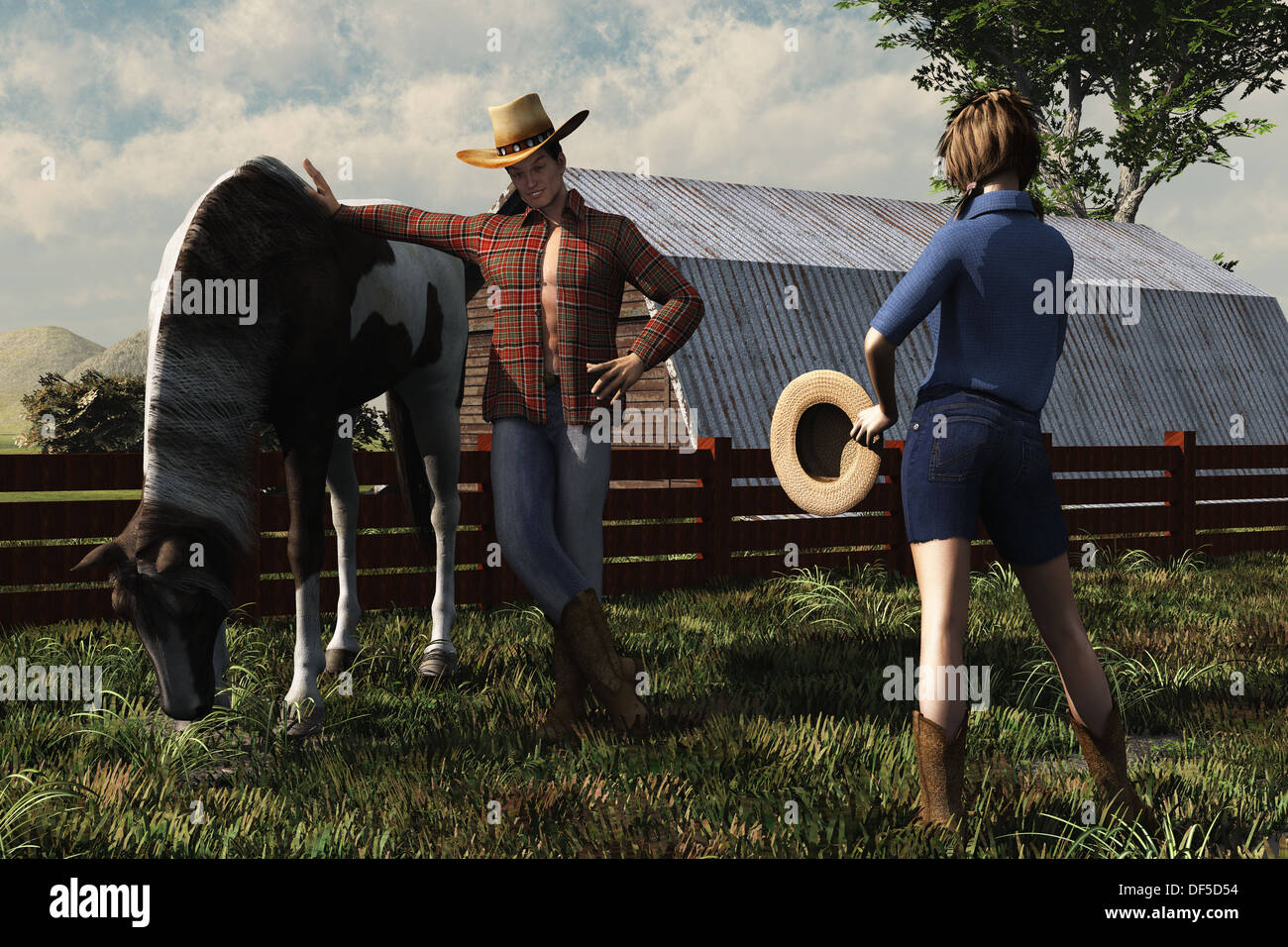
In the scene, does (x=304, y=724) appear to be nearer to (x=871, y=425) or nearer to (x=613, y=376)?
(x=613, y=376)

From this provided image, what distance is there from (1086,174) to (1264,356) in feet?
38.9

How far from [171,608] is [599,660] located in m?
1.50

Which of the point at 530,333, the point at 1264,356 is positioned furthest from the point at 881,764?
the point at 1264,356

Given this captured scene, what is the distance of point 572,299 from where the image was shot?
4.29 metres

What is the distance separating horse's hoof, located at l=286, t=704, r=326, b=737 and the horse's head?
55 centimetres

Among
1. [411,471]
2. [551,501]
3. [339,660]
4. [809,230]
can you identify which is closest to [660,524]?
[411,471]

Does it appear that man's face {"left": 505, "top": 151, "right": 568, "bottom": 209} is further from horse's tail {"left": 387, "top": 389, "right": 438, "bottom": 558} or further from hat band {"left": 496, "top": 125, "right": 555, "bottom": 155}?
horse's tail {"left": 387, "top": 389, "right": 438, "bottom": 558}

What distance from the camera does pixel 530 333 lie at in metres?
4.32

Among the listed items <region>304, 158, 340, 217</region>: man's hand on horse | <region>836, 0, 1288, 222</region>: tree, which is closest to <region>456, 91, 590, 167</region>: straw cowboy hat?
<region>304, 158, 340, 217</region>: man's hand on horse

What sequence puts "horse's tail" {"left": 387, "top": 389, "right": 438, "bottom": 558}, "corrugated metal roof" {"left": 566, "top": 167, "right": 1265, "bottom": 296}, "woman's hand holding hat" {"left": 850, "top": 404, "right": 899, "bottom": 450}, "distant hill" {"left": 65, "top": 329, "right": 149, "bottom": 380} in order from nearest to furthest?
"woman's hand holding hat" {"left": 850, "top": 404, "right": 899, "bottom": 450}
"horse's tail" {"left": 387, "top": 389, "right": 438, "bottom": 558}
"corrugated metal roof" {"left": 566, "top": 167, "right": 1265, "bottom": 296}
"distant hill" {"left": 65, "top": 329, "right": 149, "bottom": 380}

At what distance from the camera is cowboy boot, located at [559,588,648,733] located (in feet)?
13.8

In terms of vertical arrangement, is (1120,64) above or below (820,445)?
above

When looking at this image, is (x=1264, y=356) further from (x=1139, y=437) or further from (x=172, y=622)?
(x=172, y=622)

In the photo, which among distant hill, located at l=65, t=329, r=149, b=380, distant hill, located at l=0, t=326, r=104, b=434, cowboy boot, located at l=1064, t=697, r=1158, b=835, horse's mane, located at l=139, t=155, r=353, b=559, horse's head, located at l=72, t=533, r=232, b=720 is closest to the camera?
cowboy boot, located at l=1064, t=697, r=1158, b=835
